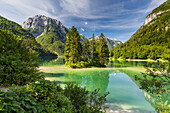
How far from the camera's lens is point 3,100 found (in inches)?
83.1

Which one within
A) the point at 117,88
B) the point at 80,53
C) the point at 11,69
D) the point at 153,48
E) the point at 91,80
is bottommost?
the point at 117,88

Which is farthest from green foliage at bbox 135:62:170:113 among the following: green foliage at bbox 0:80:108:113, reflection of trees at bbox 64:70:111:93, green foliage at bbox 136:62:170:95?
reflection of trees at bbox 64:70:111:93

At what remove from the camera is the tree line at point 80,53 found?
126 feet

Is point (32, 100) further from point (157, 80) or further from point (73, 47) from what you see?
point (73, 47)

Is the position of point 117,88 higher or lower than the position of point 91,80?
lower

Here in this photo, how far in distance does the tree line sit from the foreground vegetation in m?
28.2

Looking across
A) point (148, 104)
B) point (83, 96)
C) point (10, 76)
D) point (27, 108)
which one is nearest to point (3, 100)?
point (27, 108)

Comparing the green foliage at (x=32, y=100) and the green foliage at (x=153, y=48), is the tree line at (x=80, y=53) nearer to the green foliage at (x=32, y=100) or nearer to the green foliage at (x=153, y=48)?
the green foliage at (x=32, y=100)

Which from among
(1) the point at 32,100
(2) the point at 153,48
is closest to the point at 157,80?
(1) the point at 32,100

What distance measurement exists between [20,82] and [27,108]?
6493 millimetres

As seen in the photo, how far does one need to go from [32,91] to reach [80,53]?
128 ft

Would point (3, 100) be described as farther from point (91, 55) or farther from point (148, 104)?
point (91, 55)

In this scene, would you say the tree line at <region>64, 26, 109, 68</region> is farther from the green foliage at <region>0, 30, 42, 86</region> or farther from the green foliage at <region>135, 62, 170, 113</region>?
the green foliage at <region>135, 62, 170, 113</region>

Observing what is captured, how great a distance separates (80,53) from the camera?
42094 millimetres
